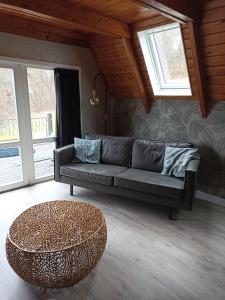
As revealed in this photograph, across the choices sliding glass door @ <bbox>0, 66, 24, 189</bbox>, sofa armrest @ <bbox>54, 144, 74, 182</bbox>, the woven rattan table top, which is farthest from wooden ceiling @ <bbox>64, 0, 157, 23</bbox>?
the woven rattan table top

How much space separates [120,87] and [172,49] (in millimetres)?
1251

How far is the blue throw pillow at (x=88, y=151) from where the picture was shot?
368 cm

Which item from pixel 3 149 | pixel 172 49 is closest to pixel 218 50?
pixel 172 49

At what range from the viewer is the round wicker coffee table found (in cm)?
162

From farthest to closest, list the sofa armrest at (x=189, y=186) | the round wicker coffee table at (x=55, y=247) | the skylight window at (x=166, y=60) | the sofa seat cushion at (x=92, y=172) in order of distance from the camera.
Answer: the skylight window at (x=166, y=60)
the sofa seat cushion at (x=92, y=172)
the sofa armrest at (x=189, y=186)
the round wicker coffee table at (x=55, y=247)

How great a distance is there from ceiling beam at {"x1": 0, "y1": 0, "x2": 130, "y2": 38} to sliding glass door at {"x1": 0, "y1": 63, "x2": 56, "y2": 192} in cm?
95

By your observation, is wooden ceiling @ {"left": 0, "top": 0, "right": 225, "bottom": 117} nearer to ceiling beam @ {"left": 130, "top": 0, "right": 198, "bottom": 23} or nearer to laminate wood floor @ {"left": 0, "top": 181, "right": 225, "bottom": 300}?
ceiling beam @ {"left": 130, "top": 0, "right": 198, "bottom": 23}

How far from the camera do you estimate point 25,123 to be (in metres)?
3.71

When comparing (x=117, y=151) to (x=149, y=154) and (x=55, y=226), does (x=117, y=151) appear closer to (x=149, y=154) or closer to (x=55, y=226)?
(x=149, y=154)

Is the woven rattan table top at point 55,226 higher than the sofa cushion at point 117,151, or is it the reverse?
the sofa cushion at point 117,151

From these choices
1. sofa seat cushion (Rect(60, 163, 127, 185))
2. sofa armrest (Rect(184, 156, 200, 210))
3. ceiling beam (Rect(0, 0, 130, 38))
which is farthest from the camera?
sofa seat cushion (Rect(60, 163, 127, 185))

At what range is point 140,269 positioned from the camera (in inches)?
79.8

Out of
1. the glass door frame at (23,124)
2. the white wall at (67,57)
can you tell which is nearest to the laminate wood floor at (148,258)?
the glass door frame at (23,124)

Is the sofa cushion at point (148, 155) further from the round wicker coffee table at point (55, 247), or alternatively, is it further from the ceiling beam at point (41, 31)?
the ceiling beam at point (41, 31)
